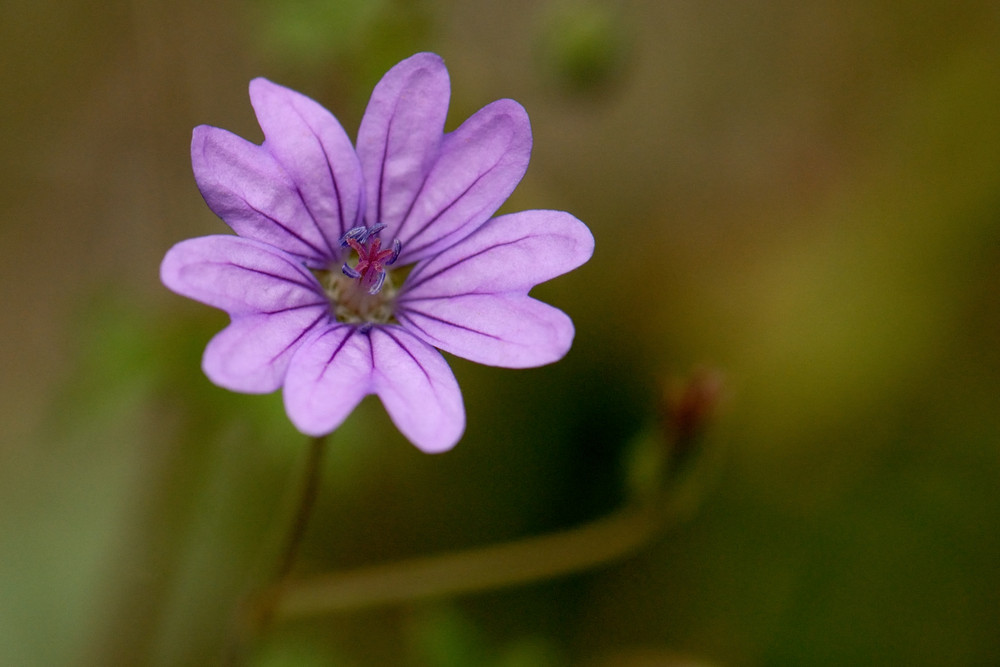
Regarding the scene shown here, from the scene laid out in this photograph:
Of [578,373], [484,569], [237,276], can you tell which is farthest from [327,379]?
[578,373]

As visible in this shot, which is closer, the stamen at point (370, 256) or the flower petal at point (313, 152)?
the flower petal at point (313, 152)

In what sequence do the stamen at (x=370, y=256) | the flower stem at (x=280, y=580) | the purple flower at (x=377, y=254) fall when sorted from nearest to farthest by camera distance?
the purple flower at (x=377, y=254) → the flower stem at (x=280, y=580) → the stamen at (x=370, y=256)

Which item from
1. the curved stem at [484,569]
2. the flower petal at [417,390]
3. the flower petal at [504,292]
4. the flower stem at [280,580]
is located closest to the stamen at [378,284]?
the flower petal at [504,292]

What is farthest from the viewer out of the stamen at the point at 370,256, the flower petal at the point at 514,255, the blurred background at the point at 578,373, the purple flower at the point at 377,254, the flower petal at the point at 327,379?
the blurred background at the point at 578,373

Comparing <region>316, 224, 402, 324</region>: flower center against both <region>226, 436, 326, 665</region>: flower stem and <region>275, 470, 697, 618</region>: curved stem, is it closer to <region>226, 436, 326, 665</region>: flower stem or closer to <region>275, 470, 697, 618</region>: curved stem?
<region>226, 436, 326, 665</region>: flower stem

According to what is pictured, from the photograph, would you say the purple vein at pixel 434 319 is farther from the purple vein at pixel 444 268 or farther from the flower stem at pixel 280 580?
the flower stem at pixel 280 580

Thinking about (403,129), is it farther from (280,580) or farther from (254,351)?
(280,580)
